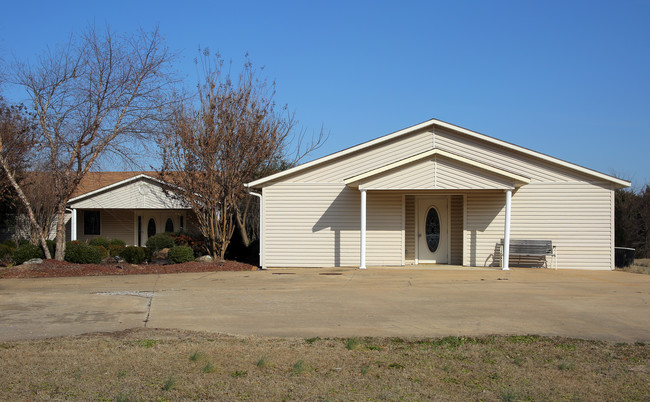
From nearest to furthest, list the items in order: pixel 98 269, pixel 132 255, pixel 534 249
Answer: pixel 534 249 → pixel 98 269 → pixel 132 255

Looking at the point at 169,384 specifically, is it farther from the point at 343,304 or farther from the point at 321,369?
the point at 343,304

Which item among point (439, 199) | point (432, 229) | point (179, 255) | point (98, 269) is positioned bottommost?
point (98, 269)

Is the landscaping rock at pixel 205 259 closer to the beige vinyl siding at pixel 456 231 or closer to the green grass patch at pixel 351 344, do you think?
the beige vinyl siding at pixel 456 231

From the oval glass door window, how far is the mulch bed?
565 cm

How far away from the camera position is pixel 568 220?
18.0 metres

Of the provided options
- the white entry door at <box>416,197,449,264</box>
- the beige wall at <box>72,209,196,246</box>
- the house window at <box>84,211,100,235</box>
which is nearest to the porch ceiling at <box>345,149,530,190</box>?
the white entry door at <box>416,197,449,264</box>

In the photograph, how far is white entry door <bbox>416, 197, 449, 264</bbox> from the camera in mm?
19328

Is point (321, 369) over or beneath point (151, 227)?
beneath

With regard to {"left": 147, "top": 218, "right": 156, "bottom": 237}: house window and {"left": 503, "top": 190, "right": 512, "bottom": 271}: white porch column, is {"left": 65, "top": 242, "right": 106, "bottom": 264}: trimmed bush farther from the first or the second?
{"left": 147, "top": 218, "right": 156, "bottom": 237}: house window

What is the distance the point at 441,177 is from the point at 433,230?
2.78m

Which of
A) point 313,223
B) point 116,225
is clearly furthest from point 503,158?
point 116,225

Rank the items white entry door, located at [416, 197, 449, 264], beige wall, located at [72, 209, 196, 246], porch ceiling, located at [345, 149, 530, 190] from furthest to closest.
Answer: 1. beige wall, located at [72, 209, 196, 246]
2. white entry door, located at [416, 197, 449, 264]
3. porch ceiling, located at [345, 149, 530, 190]

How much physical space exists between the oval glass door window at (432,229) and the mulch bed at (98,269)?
565 centimetres

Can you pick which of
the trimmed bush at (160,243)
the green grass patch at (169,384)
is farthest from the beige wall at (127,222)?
the green grass patch at (169,384)
